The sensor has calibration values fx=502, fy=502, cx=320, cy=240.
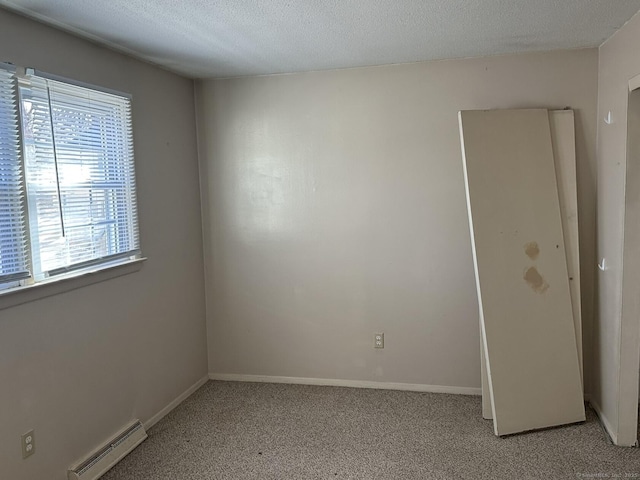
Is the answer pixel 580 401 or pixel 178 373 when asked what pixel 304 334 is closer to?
pixel 178 373

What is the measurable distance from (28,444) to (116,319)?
81 centimetres

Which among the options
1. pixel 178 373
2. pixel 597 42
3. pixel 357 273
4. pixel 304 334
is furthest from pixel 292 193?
pixel 597 42

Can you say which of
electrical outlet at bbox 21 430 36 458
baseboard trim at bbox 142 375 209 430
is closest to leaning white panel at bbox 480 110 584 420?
baseboard trim at bbox 142 375 209 430

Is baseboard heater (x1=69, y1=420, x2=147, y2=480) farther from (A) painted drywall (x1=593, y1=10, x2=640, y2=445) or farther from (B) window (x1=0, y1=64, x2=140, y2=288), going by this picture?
(A) painted drywall (x1=593, y1=10, x2=640, y2=445)

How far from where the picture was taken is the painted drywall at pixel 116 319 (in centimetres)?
234

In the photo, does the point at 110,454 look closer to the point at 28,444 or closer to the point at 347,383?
the point at 28,444

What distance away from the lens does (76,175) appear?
8.64ft

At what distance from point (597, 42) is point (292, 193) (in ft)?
7.37

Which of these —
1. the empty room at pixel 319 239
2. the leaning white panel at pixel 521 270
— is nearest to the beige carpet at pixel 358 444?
the empty room at pixel 319 239

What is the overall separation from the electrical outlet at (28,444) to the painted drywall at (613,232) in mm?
3099

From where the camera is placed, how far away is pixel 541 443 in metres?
2.95

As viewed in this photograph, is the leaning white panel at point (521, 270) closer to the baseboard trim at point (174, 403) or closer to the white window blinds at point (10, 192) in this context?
the baseboard trim at point (174, 403)

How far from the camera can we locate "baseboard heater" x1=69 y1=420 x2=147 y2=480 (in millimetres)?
2645

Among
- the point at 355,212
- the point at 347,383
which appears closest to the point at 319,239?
the point at 355,212
